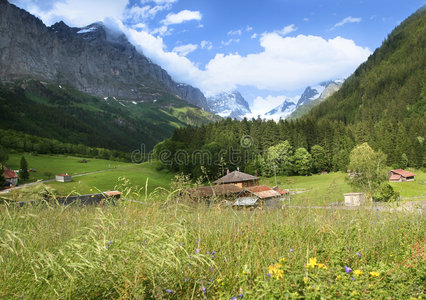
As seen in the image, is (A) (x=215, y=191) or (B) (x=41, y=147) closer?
(A) (x=215, y=191)

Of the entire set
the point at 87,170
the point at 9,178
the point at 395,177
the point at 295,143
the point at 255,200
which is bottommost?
the point at 395,177

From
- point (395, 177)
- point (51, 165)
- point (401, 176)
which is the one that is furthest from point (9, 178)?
point (401, 176)

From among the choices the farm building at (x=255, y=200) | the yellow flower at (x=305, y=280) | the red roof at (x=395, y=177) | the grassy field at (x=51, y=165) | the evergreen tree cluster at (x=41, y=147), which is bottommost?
the red roof at (x=395, y=177)

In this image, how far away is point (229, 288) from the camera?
2.61 m

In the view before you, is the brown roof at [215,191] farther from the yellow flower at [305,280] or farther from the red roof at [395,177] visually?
the red roof at [395,177]

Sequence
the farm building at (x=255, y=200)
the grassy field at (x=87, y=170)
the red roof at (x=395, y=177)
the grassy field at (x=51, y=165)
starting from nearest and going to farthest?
the farm building at (x=255, y=200)
the red roof at (x=395, y=177)
the grassy field at (x=87, y=170)
the grassy field at (x=51, y=165)

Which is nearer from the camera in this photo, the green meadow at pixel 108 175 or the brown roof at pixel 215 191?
the brown roof at pixel 215 191

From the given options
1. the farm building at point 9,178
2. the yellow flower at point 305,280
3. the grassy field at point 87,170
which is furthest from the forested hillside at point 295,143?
the yellow flower at point 305,280

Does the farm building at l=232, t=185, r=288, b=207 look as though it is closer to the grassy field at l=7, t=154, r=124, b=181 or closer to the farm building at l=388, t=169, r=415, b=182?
the farm building at l=388, t=169, r=415, b=182

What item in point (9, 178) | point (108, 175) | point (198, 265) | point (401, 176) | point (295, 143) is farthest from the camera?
point (295, 143)

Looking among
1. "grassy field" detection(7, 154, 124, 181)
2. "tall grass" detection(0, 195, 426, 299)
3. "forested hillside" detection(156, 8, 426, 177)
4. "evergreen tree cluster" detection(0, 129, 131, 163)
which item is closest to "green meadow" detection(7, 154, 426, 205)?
"grassy field" detection(7, 154, 124, 181)

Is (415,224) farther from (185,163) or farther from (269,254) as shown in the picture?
(185,163)

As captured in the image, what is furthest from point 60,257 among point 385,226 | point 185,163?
point 185,163

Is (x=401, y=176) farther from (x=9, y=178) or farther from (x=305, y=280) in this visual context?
(x=9, y=178)
